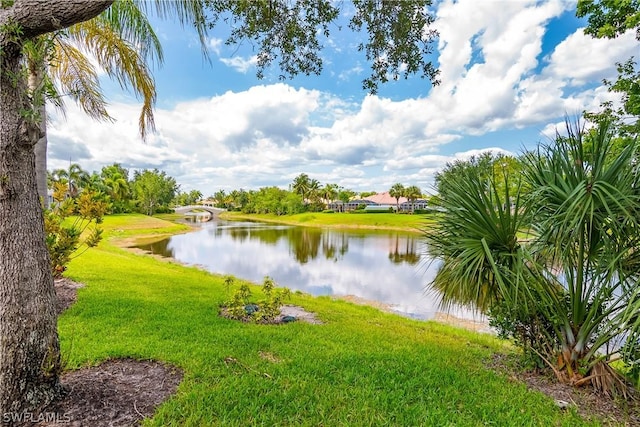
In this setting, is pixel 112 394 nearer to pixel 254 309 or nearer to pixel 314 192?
pixel 254 309

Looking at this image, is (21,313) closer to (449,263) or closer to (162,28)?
→ (449,263)

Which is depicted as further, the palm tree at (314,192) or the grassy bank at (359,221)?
the palm tree at (314,192)

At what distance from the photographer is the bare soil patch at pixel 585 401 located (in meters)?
2.72

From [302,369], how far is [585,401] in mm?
2758

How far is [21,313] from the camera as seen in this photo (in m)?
2.20

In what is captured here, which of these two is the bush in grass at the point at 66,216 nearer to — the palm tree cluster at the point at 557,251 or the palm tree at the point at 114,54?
the palm tree at the point at 114,54

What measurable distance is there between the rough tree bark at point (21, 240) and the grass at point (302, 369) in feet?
3.25

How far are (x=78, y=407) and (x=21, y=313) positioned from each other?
2.82 ft

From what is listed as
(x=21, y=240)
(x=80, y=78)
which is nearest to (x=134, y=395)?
(x=21, y=240)

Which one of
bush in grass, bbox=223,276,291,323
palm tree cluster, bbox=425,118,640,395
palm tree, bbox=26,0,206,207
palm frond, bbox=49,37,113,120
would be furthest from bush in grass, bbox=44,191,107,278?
palm tree cluster, bbox=425,118,640,395

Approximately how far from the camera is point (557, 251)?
319 centimetres

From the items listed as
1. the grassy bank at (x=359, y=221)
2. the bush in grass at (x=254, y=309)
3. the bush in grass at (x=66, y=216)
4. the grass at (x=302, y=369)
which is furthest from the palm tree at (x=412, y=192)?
the bush in grass at (x=66, y=216)

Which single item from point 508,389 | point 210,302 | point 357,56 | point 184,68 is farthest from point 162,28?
point 508,389

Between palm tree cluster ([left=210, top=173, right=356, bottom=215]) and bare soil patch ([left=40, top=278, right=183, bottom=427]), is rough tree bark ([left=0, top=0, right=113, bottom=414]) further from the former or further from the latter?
palm tree cluster ([left=210, top=173, right=356, bottom=215])
